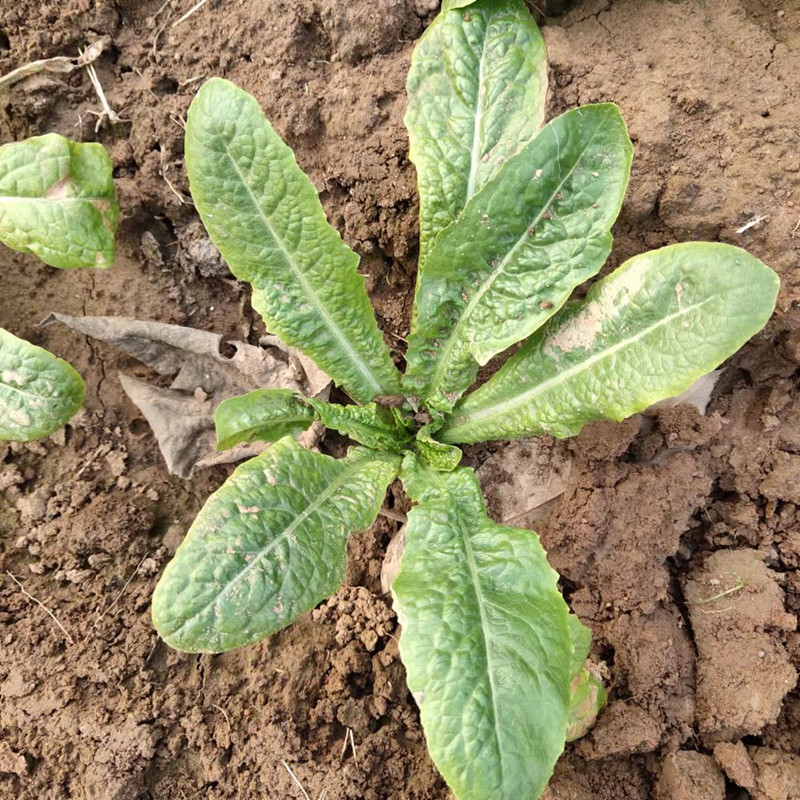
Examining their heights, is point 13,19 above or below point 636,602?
above

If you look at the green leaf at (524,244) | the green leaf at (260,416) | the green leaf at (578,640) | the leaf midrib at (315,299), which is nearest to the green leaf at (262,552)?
the green leaf at (260,416)

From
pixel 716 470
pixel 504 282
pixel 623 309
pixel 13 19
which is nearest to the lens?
pixel 623 309

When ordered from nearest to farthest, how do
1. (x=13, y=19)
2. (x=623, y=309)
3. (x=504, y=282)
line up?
(x=623, y=309) → (x=504, y=282) → (x=13, y=19)

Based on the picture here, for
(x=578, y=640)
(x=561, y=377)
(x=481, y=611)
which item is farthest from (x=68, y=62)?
(x=578, y=640)

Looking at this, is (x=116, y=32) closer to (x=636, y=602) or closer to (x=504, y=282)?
(x=504, y=282)

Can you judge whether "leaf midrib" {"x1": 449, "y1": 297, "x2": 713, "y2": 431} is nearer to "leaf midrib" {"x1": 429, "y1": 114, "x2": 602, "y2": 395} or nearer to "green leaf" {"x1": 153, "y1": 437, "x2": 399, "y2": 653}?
"leaf midrib" {"x1": 429, "y1": 114, "x2": 602, "y2": 395}

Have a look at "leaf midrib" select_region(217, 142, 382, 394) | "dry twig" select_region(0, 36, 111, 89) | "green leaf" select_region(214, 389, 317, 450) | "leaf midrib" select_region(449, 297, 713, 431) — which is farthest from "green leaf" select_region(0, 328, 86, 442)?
"leaf midrib" select_region(449, 297, 713, 431)

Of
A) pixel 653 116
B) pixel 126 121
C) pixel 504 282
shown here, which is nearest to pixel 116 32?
pixel 126 121

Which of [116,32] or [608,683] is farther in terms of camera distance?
[116,32]
